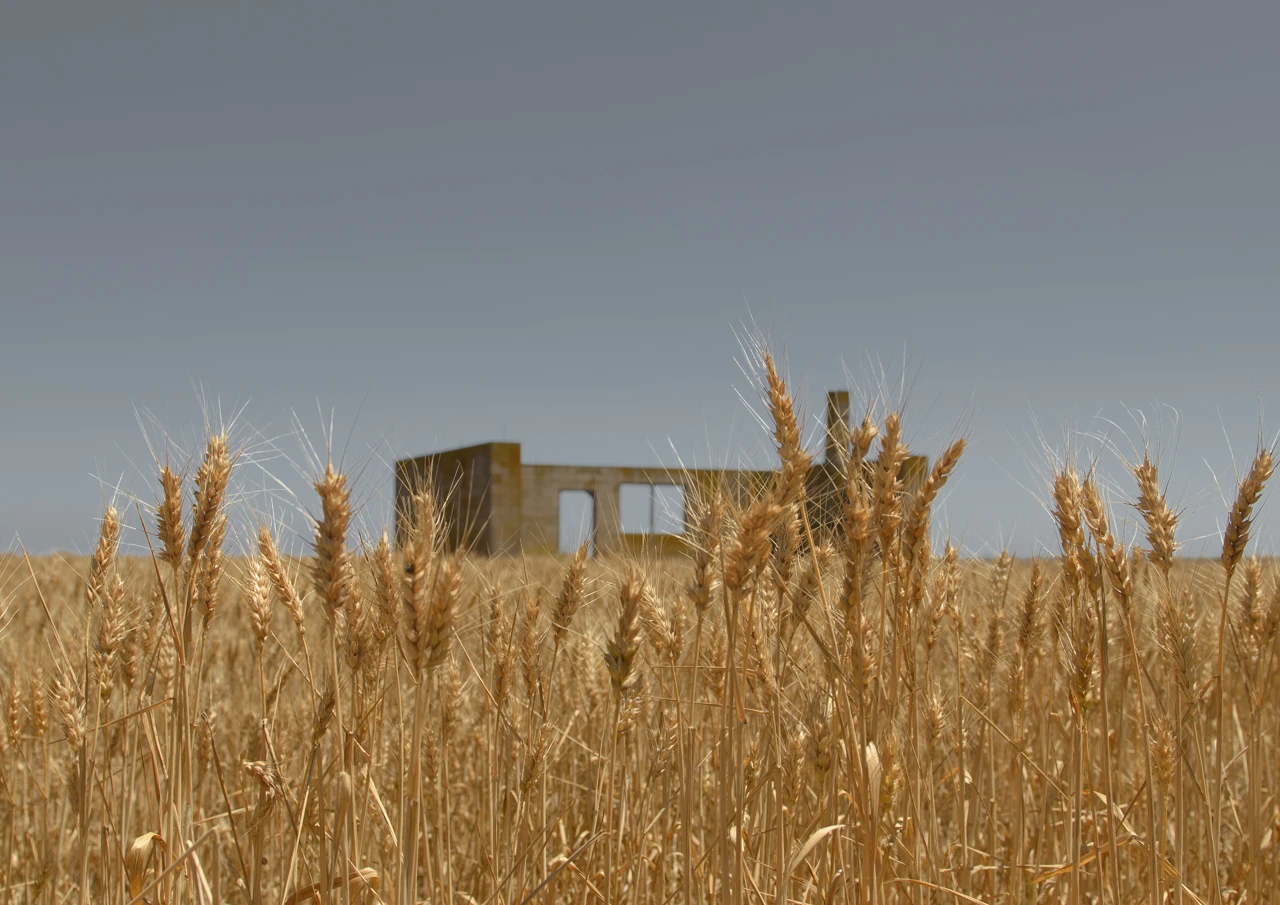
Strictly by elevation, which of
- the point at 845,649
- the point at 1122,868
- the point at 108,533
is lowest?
the point at 1122,868

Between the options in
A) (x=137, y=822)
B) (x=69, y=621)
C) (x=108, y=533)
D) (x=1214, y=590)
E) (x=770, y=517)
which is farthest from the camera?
(x=69, y=621)

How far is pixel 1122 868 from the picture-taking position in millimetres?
2807

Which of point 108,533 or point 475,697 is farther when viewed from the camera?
point 475,697

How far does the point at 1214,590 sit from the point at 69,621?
14.8ft

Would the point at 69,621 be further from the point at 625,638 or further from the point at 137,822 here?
the point at 625,638

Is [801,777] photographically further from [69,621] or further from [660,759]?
[69,621]

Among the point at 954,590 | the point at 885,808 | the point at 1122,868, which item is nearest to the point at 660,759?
the point at 885,808

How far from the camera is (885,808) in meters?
1.81

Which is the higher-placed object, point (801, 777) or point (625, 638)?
point (625, 638)

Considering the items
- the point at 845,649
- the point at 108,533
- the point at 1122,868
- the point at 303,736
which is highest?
the point at 108,533

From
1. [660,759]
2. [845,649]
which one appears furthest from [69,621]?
[845,649]

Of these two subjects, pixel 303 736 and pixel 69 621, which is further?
pixel 69 621

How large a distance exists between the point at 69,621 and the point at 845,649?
3930mm

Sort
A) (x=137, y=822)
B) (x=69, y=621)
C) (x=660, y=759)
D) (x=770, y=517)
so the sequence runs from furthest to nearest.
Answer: (x=69, y=621), (x=137, y=822), (x=660, y=759), (x=770, y=517)
